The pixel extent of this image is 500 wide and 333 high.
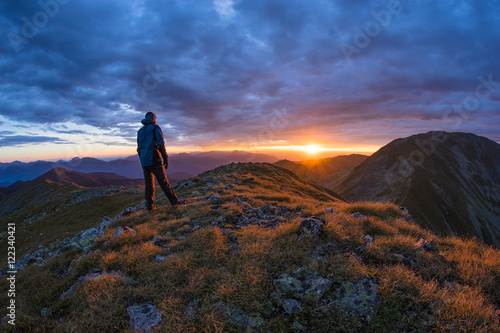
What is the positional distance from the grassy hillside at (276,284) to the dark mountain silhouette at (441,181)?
4103 inches

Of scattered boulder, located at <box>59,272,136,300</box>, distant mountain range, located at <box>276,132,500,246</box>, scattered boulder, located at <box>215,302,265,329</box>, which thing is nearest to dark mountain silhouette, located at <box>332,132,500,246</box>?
distant mountain range, located at <box>276,132,500,246</box>

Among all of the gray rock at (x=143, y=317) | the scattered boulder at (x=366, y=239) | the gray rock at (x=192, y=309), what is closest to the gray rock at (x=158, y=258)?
the gray rock at (x=143, y=317)

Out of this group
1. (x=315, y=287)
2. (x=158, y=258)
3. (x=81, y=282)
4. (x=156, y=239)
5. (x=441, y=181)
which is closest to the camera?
(x=315, y=287)

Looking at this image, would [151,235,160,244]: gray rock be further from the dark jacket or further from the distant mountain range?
the distant mountain range

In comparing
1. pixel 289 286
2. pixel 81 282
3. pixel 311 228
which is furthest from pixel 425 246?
pixel 81 282

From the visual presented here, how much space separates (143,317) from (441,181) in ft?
551

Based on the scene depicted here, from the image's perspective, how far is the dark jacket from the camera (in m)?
9.45

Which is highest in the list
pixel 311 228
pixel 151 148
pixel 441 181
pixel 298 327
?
pixel 151 148

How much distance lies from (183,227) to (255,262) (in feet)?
12.7

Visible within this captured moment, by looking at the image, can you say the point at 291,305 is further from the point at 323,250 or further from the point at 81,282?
the point at 81,282

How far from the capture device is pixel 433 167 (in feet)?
435

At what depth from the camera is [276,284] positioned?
389cm

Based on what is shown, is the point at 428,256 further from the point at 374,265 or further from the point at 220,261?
the point at 220,261

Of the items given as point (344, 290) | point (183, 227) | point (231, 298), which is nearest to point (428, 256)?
point (344, 290)
